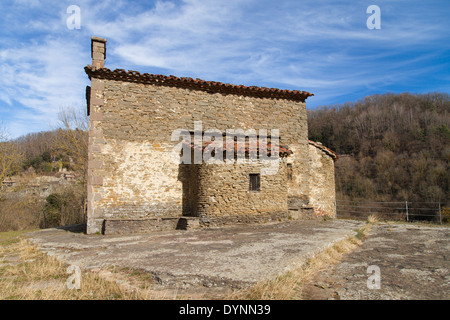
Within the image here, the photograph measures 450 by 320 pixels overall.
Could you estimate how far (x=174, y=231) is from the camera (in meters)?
8.84

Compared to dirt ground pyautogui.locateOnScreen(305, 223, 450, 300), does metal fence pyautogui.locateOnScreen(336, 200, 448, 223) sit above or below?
below

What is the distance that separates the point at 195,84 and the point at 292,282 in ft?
26.8

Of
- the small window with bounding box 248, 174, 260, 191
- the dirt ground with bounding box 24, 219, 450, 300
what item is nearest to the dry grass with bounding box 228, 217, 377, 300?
the dirt ground with bounding box 24, 219, 450, 300

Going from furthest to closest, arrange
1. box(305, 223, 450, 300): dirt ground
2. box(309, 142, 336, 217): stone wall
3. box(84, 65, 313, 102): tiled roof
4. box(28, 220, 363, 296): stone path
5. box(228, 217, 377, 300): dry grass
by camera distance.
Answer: box(309, 142, 336, 217): stone wall
box(84, 65, 313, 102): tiled roof
box(28, 220, 363, 296): stone path
box(305, 223, 450, 300): dirt ground
box(228, 217, 377, 300): dry grass

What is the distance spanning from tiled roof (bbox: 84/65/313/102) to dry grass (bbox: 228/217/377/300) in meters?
6.99

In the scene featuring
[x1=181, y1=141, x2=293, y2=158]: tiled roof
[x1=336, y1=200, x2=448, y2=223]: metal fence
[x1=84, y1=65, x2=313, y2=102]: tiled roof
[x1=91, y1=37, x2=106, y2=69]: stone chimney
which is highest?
[x1=91, y1=37, x2=106, y2=69]: stone chimney

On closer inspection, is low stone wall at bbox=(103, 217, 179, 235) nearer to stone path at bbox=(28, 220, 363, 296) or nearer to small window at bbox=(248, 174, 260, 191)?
stone path at bbox=(28, 220, 363, 296)

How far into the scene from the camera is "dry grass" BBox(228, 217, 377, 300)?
3.45 m

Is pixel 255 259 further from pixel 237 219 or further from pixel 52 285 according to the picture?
pixel 237 219

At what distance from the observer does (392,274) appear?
174 inches

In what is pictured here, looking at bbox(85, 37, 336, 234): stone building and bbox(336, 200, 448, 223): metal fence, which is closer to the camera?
bbox(85, 37, 336, 234): stone building

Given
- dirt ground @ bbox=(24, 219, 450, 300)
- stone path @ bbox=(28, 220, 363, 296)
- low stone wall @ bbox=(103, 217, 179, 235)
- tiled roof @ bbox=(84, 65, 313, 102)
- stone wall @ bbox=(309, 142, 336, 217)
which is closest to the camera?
dirt ground @ bbox=(24, 219, 450, 300)

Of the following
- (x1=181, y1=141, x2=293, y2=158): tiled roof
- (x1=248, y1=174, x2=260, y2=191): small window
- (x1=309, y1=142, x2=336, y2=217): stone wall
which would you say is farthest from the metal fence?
(x1=248, y1=174, x2=260, y2=191): small window

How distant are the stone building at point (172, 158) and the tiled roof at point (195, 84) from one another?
0.04 m
